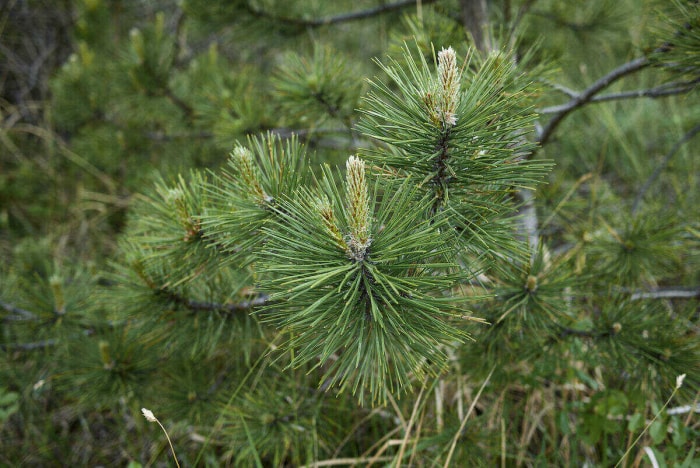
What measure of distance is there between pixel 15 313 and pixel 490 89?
153cm

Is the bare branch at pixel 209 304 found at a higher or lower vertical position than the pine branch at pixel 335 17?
lower

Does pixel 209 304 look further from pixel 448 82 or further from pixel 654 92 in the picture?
pixel 654 92

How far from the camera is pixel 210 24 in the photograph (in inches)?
74.9

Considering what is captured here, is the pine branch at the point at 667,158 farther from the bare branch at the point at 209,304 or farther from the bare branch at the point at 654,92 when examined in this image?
the bare branch at the point at 209,304

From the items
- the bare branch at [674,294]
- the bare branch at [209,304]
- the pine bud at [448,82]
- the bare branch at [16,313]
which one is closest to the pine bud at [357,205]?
the pine bud at [448,82]

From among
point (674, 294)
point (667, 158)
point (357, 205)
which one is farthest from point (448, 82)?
point (667, 158)

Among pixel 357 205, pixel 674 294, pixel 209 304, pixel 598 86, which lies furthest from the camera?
pixel 674 294

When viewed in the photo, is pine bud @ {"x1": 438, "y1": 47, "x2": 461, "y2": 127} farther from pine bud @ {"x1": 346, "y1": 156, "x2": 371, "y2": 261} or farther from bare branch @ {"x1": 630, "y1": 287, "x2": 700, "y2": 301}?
bare branch @ {"x1": 630, "y1": 287, "x2": 700, "y2": 301}

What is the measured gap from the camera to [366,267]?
A: 705 millimetres

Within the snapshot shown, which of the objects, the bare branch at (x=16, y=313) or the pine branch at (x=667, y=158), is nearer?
the bare branch at (x=16, y=313)

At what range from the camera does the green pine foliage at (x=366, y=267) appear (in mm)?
740

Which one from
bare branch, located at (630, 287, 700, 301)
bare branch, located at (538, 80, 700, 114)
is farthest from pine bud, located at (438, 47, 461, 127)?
bare branch, located at (630, 287, 700, 301)

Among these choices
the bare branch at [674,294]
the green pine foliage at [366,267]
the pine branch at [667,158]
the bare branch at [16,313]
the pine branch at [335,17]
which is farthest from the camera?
the pine branch at [335,17]

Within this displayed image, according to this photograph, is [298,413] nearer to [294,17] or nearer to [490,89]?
[490,89]
